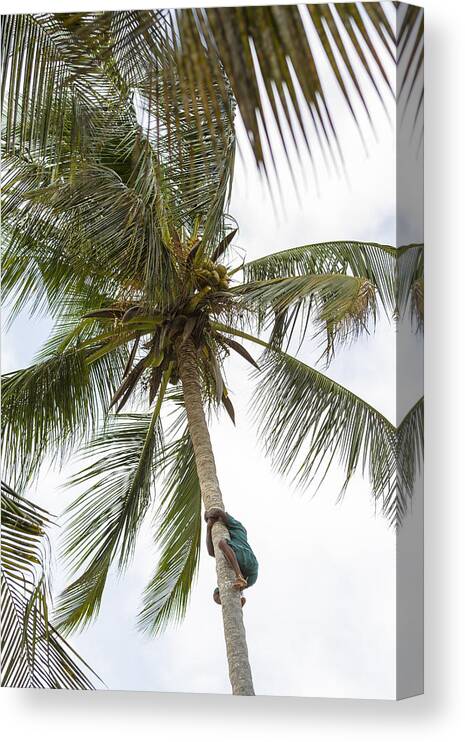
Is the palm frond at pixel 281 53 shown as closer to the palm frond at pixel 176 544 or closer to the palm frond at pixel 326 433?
the palm frond at pixel 326 433

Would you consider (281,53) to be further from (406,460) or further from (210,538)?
(210,538)

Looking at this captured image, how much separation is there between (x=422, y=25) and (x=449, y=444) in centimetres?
132

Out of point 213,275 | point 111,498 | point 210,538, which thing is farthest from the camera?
point 111,498

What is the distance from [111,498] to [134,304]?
68cm

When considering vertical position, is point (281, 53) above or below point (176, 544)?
above

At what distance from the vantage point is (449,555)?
4137 mm

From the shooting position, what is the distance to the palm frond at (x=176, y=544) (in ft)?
14.4

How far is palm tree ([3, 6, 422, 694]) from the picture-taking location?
4.36 metres

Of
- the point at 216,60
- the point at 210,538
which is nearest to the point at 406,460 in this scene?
the point at 210,538

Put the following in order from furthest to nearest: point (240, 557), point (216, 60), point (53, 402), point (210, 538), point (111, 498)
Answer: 1. point (53, 402)
2. point (111, 498)
3. point (210, 538)
4. point (240, 557)
5. point (216, 60)

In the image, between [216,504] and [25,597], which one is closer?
[216,504]

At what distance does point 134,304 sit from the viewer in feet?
15.1

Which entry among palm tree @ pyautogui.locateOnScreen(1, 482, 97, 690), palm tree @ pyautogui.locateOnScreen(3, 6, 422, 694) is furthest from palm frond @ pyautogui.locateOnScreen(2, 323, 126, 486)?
palm tree @ pyautogui.locateOnScreen(1, 482, 97, 690)

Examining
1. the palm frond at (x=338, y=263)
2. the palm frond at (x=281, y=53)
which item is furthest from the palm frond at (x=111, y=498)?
the palm frond at (x=281, y=53)
